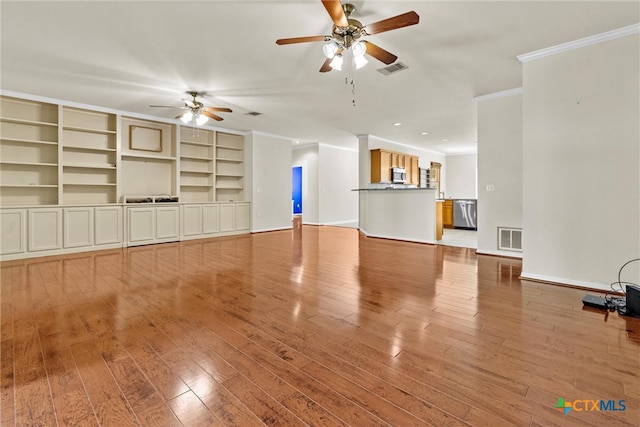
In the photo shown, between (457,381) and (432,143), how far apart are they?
8.90 metres

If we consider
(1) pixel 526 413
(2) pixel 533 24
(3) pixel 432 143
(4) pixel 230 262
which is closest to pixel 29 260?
(4) pixel 230 262

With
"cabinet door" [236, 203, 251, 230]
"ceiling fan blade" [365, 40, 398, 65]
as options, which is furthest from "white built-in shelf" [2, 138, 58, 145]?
→ "ceiling fan blade" [365, 40, 398, 65]

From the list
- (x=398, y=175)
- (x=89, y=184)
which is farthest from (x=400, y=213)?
→ (x=89, y=184)

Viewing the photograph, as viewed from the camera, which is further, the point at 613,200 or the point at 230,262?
the point at 230,262

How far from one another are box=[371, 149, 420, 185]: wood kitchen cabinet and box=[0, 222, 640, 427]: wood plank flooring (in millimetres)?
4692

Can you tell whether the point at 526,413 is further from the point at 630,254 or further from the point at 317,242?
the point at 317,242

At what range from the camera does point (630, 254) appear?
297 cm

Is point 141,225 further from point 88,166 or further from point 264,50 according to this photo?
point 264,50

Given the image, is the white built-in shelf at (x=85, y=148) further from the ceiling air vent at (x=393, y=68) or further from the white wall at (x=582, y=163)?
the white wall at (x=582, y=163)

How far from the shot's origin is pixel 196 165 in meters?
7.37

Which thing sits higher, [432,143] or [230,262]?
[432,143]

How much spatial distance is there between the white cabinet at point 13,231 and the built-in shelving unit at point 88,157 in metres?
0.75

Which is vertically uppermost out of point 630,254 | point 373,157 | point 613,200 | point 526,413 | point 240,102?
point 240,102

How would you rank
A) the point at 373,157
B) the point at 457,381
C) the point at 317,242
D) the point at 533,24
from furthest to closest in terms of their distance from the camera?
the point at 373,157 → the point at 317,242 → the point at 533,24 → the point at 457,381
